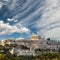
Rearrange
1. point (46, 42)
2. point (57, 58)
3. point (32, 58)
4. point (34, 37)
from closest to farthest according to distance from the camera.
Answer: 1. point (57, 58)
2. point (32, 58)
3. point (46, 42)
4. point (34, 37)

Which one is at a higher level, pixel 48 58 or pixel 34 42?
pixel 34 42

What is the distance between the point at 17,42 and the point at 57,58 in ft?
71.7

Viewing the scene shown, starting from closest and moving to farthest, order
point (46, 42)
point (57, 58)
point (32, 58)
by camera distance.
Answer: point (57, 58)
point (32, 58)
point (46, 42)

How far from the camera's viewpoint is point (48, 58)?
15766mm

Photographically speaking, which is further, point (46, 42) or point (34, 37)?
point (34, 37)

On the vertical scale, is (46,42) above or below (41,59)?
above

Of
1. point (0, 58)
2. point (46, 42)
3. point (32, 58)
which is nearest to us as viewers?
point (0, 58)

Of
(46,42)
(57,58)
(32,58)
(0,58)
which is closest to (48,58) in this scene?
(57,58)

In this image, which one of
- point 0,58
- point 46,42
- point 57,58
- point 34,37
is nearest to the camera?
point 0,58

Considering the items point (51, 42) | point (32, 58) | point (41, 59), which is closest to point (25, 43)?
point (51, 42)

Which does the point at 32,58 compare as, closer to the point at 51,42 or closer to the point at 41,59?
the point at 41,59

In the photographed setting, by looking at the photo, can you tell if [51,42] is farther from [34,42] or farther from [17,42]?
[17,42]

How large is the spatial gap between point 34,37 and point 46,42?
18.7 ft

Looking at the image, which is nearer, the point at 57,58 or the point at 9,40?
the point at 57,58
